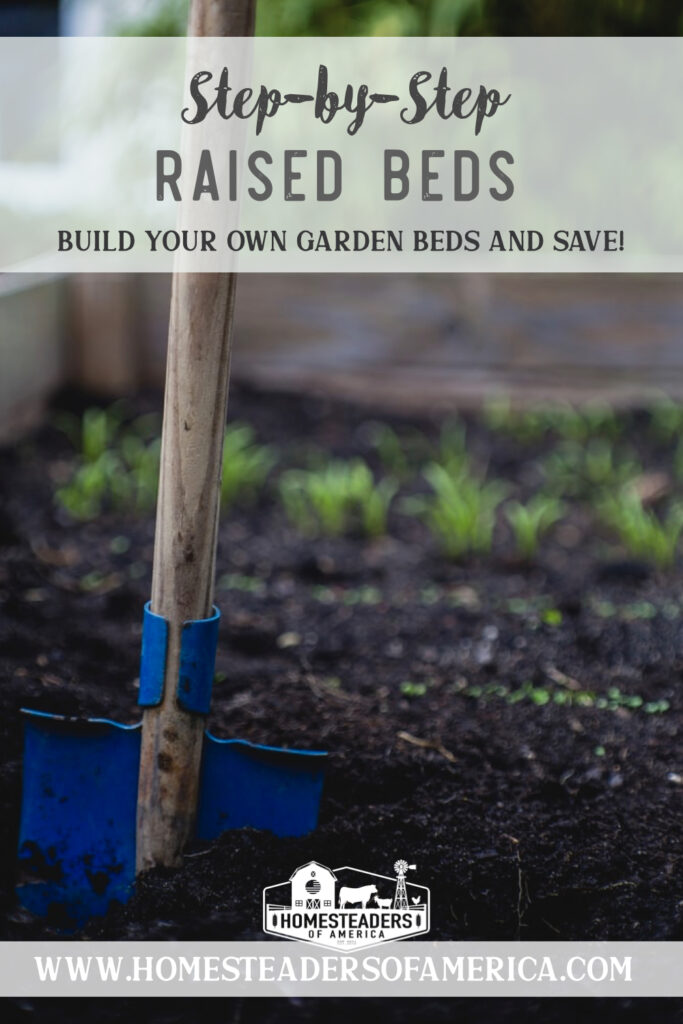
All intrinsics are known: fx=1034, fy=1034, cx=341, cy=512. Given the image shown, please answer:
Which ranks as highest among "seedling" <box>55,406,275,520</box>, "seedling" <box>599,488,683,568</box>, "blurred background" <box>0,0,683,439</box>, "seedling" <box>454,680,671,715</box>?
"blurred background" <box>0,0,683,439</box>

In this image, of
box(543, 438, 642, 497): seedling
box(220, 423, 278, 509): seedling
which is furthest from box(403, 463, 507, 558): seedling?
box(220, 423, 278, 509): seedling

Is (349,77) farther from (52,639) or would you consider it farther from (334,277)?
(52,639)

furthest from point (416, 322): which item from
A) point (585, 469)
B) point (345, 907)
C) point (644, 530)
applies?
point (345, 907)

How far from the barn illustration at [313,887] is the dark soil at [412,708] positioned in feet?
0.08

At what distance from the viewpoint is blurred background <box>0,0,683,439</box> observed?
3.89 m

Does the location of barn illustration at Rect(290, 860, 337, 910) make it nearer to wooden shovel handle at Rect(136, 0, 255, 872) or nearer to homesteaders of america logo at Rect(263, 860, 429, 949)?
homesteaders of america logo at Rect(263, 860, 429, 949)

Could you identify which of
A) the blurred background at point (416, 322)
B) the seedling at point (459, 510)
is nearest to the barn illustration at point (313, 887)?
the seedling at point (459, 510)

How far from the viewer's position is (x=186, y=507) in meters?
1.26

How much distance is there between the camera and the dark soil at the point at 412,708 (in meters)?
1.33

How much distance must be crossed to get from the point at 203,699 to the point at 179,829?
0.61 ft

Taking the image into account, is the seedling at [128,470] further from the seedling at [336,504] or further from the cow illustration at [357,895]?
the cow illustration at [357,895]

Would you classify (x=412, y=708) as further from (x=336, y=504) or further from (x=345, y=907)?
(x=336, y=504)

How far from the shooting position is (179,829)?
4.44 feet

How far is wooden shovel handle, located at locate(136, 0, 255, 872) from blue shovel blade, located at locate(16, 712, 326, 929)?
4 centimetres
